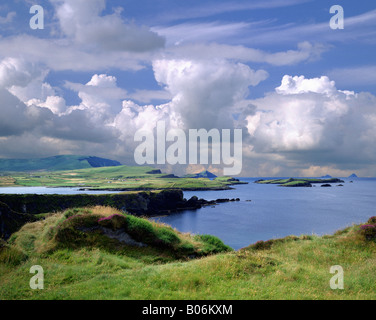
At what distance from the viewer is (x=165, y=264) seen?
17.5 metres

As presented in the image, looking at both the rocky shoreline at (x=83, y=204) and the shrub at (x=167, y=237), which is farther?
the rocky shoreline at (x=83, y=204)

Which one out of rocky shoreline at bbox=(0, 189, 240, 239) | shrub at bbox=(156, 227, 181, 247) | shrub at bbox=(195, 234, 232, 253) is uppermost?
shrub at bbox=(156, 227, 181, 247)

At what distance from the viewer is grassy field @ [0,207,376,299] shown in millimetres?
12352

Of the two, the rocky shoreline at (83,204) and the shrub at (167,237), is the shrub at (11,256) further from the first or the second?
the rocky shoreline at (83,204)

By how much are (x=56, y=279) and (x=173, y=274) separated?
5.90m

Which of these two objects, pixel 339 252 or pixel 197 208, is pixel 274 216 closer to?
pixel 197 208

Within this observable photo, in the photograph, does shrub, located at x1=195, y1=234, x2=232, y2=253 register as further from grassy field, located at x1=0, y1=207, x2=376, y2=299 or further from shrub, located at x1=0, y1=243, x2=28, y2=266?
shrub, located at x1=0, y1=243, x2=28, y2=266

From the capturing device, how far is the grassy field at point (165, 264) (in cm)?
1235

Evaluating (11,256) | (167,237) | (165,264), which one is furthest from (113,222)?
(11,256)

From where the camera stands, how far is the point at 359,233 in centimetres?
2273
